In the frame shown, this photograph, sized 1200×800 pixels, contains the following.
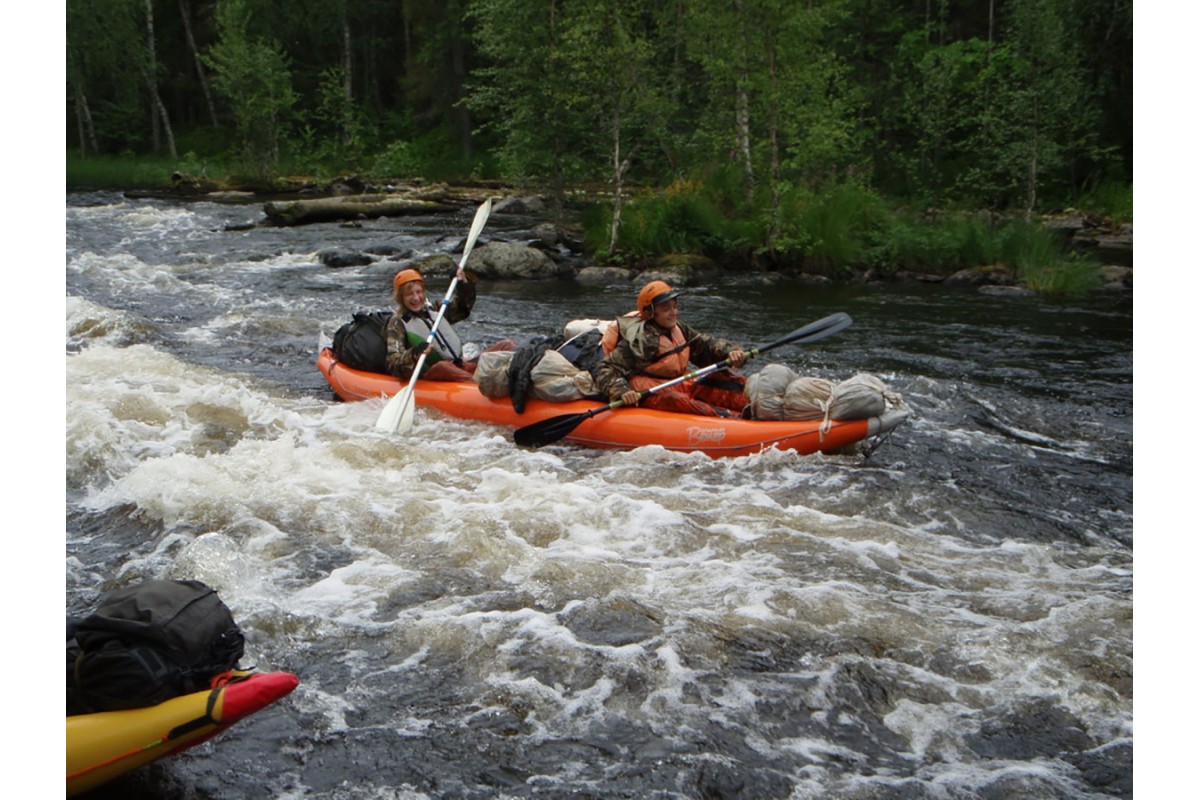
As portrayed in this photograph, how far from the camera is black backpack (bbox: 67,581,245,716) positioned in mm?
2996

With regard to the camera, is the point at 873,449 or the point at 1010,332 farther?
the point at 1010,332

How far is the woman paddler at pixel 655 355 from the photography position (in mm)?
6617

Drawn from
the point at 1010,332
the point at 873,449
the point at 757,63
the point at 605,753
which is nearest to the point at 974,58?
the point at 757,63

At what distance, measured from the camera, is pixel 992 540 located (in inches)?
202

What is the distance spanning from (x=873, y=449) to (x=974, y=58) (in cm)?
1523

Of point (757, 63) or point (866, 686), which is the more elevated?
point (757, 63)

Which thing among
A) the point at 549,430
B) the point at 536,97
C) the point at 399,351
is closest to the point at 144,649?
the point at 549,430

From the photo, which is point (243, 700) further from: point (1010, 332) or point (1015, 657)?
point (1010, 332)

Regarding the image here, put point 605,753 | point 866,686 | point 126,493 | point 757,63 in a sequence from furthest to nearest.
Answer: point 757,63
point 126,493
point 866,686
point 605,753

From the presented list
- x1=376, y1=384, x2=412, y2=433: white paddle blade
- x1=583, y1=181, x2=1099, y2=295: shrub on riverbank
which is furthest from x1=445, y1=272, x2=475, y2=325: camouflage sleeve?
x1=583, y1=181, x2=1099, y2=295: shrub on riverbank

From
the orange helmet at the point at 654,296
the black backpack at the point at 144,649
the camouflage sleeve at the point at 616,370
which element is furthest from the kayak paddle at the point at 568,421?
the black backpack at the point at 144,649

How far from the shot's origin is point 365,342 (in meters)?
7.80

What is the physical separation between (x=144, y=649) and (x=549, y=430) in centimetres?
369

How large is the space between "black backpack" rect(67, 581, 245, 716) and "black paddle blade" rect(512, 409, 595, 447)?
11.3ft
